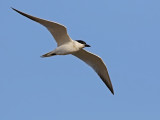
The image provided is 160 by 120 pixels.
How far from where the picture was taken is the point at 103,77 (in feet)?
70.4

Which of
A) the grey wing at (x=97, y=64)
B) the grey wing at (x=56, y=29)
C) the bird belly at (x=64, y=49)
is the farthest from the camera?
the grey wing at (x=97, y=64)

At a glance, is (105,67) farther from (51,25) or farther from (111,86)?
(51,25)

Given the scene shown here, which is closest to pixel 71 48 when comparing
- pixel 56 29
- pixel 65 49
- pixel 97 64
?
pixel 65 49

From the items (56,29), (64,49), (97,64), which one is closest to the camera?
(56,29)

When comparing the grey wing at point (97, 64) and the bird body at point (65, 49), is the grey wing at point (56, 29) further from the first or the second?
the grey wing at point (97, 64)

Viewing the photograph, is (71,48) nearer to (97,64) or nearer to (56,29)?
(56,29)

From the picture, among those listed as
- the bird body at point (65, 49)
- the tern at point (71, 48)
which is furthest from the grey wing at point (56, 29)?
the bird body at point (65, 49)

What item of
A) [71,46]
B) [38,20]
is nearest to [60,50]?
[71,46]

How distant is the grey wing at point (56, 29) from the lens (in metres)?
18.1

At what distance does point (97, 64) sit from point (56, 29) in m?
3.40

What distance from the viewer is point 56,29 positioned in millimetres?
18875

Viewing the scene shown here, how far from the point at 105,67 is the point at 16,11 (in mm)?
5528

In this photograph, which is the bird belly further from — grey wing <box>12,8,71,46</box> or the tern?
grey wing <box>12,8,71,46</box>

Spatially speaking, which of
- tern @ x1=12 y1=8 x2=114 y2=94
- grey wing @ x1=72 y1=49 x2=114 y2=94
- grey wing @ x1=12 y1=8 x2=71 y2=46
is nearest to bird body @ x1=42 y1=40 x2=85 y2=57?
tern @ x1=12 y1=8 x2=114 y2=94
